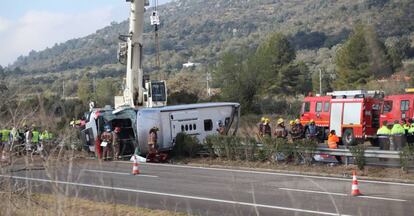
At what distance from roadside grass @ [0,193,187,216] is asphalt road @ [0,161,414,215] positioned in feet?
0.89

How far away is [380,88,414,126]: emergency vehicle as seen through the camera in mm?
29328

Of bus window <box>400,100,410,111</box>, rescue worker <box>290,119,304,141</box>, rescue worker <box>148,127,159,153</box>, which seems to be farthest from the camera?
bus window <box>400,100,410,111</box>

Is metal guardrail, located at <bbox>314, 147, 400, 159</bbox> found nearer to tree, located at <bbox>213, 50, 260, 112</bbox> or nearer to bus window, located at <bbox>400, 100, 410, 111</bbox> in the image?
bus window, located at <bbox>400, 100, 410, 111</bbox>

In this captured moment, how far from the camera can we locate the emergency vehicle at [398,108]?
96.2ft

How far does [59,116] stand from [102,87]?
6011 cm

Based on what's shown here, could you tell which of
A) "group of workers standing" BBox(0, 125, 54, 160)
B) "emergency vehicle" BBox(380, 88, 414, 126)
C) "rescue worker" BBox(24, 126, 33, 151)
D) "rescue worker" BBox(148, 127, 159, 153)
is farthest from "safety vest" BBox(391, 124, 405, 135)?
"group of workers standing" BBox(0, 125, 54, 160)

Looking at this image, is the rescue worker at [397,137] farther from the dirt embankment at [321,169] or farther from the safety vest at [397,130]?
the dirt embankment at [321,169]

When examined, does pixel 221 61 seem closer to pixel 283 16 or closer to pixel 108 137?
pixel 108 137

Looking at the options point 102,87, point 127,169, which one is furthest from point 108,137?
point 102,87

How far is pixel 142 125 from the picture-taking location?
25.5 m

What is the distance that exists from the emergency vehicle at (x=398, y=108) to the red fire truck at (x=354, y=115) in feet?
3.12

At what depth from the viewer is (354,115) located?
1232 inches

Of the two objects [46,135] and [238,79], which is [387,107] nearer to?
[46,135]

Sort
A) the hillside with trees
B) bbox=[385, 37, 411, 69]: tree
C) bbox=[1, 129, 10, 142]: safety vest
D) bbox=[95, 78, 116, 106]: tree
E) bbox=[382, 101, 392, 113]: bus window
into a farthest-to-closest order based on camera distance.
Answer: bbox=[95, 78, 116, 106]: tree < bbox=[385, 37, 411, 69]: tree < the hillside with trees < bbox=[382, 101, 392, 113]: bus window < bbox=[1, 129, 10, 142]: safety vest
